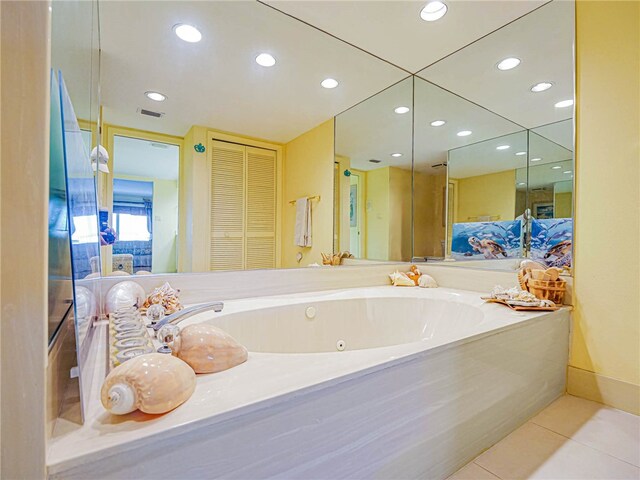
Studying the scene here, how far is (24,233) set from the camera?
41 centimetres

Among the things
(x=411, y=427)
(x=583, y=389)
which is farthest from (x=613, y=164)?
(x=411, y=427)

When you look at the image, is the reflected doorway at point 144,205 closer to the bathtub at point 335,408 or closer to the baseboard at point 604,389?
the bathtub at point 335,408

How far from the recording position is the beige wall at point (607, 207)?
53.0 inches

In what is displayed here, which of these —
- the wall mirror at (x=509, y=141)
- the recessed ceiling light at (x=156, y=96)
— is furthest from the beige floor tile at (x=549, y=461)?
the recessed ceiling light at (x=156, y=96)

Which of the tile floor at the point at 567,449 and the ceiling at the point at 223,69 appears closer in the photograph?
the tile floor at the point at 567,449

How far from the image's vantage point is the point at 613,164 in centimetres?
140

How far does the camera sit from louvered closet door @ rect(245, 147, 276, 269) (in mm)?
1678

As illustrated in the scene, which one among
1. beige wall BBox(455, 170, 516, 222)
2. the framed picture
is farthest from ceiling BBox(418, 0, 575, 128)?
the framed picture

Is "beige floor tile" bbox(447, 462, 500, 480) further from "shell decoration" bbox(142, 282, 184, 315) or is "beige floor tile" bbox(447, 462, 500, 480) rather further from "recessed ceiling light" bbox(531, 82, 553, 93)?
"recessed ceiling light" bbox(531, 82, 553, 93)

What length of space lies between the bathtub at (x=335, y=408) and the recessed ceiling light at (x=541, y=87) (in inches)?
49.8

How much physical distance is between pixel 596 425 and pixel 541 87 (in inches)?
69.1

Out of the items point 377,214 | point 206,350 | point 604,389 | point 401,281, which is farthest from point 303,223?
point 604,389

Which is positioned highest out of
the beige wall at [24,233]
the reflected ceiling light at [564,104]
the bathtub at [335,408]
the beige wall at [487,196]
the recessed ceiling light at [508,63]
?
the recessed ceiling light at [508,63]

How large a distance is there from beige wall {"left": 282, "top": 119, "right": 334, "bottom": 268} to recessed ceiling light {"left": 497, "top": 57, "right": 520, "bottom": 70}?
1180mm
